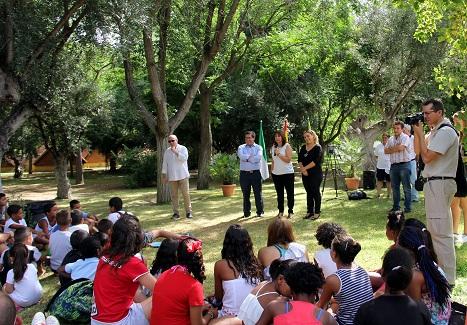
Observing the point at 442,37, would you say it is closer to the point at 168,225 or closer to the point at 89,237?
the point at 89,237

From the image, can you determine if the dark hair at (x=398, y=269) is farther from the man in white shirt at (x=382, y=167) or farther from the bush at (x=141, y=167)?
the bush at (x=141, y=167)

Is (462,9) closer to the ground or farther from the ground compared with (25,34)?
closer to the ground

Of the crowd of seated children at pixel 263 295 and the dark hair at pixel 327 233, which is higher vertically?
the dark hair at pixel 327 233

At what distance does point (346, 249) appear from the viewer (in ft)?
12.4

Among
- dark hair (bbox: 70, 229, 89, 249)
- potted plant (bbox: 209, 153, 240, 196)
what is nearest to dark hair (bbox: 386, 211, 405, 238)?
dark hair (bbox: 70, 229, 89, 249)

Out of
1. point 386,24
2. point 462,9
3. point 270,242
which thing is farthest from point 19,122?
point 386,24

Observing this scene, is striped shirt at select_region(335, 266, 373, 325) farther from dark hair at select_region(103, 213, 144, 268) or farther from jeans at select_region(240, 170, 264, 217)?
jeans at select_region(240, 170, 264, 217)

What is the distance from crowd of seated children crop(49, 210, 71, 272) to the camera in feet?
20.8

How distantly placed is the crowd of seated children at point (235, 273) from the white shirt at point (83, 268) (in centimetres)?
168

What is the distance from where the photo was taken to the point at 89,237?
5270 millimetres

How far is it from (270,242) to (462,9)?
3643 mm

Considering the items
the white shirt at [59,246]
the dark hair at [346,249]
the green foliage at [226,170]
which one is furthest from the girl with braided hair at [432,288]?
the green foliage at [226,170]

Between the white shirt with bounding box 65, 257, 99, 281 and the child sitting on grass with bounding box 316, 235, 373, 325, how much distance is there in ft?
8.33

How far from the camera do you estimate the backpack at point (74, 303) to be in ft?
15.3
